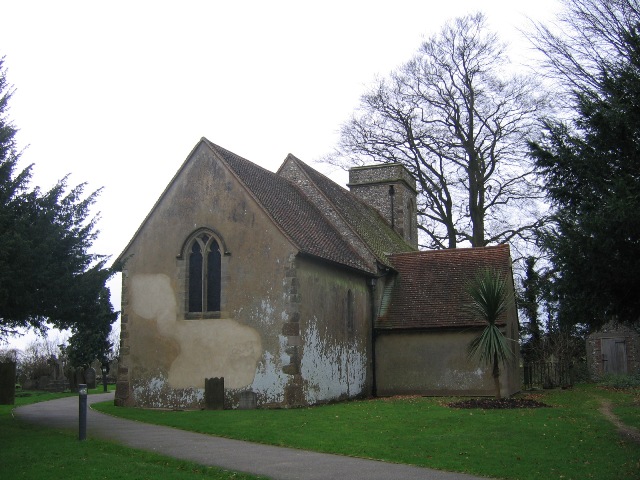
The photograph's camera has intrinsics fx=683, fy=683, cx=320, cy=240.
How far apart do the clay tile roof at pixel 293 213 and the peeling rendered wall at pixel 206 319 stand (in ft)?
2.16

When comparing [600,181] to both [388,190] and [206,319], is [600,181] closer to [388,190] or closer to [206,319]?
[206,319]

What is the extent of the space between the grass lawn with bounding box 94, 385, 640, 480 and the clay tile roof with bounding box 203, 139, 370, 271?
5313 millimetres

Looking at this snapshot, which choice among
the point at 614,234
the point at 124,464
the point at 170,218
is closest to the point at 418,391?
the point at 170,218

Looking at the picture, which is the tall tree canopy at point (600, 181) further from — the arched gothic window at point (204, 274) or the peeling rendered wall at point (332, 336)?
the arched gothic window at point (204, 274)

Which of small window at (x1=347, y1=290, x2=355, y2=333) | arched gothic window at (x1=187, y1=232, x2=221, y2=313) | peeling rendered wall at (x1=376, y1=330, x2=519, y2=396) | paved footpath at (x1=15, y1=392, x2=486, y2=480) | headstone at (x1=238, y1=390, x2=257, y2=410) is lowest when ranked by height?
paved footpath at (x1=15, y1=392, x2=486, y2=480)

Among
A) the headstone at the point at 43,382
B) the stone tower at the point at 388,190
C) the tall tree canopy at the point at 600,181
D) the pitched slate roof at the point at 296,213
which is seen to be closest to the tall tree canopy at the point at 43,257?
the pitched slate roof at the point at 296,213

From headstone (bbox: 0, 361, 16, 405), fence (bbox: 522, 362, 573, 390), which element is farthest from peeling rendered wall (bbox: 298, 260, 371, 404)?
fence (bbox: 522, 362, 573, 390)

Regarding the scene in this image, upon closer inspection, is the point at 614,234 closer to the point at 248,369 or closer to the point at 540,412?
the point at 540,412

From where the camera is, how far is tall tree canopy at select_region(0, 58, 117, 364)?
1519cm

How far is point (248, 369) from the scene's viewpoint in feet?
68.0

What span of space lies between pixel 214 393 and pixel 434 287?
410 inches

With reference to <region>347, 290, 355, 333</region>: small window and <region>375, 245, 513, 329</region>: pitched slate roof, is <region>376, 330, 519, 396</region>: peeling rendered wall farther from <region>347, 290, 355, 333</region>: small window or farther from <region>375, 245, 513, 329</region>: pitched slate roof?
<region>347, 290, 355, 333</region>: small window

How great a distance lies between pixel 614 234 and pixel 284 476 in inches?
295

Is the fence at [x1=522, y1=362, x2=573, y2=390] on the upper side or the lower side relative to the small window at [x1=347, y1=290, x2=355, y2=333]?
lower
